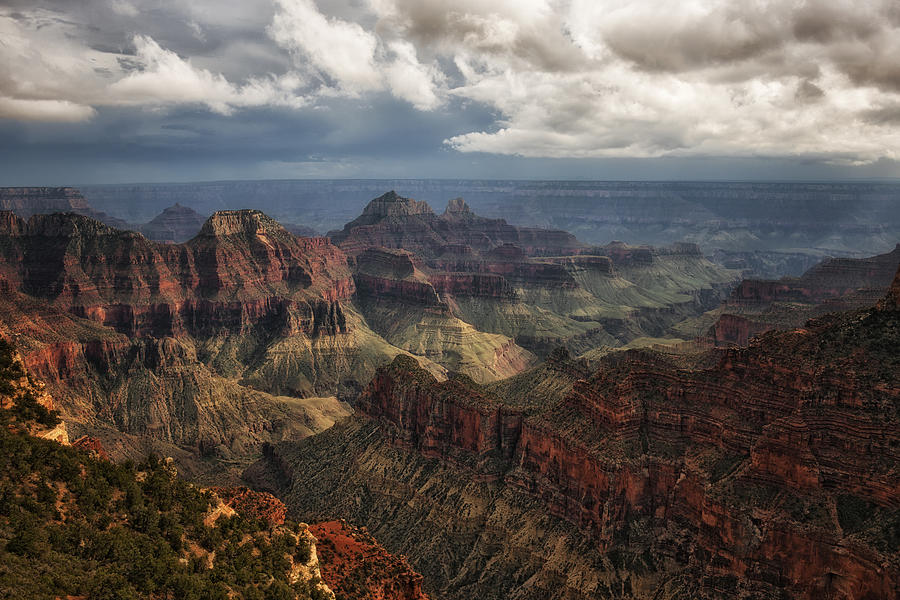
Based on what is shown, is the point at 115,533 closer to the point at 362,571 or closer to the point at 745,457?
the point at 362,571

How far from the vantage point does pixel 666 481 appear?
6500cm

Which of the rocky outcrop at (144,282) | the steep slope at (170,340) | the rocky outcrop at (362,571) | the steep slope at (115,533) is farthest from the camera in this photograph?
the rocky outcrop at (144,282)

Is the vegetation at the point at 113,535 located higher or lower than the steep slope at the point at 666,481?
higher

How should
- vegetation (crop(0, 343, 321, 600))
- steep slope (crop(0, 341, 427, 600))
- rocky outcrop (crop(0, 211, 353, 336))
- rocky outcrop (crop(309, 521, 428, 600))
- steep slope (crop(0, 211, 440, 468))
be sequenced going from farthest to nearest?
rocky outcrop (crop(0, 211, 353, 336)) → steep slope (crop(0, 211, 440, 468)) → rocky outcrop (crop(309, 521, 428, 600)) → steep slope (crop(0, 341, 427, 600)) → vegetation (crop(0, 343, 321, 600))

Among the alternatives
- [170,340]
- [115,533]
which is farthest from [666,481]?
[170,340]

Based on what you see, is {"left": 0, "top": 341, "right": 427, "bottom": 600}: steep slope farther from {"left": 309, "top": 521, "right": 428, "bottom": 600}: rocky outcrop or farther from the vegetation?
{"left": 309, "top": 521, "right": 428, "bottom": 600}: rocky outcrop

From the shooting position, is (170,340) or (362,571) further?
(170,340)

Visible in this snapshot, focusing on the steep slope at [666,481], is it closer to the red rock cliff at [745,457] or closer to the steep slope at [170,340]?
the red rock cliff at [745,457]

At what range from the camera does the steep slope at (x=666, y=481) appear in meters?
53.1

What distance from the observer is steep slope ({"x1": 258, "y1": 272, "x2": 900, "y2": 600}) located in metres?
53.1

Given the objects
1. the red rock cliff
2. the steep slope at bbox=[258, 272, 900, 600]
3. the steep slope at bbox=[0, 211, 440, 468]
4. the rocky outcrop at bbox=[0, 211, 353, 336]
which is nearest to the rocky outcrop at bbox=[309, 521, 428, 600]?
the steep slope at bbox=[258, 272, 900, 600]

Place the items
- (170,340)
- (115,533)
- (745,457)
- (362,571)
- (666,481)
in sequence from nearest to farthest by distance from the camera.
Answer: (115,533) → (362,571) → (745,457) → (666,481) → (170,340)

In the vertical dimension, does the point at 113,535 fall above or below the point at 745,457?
above

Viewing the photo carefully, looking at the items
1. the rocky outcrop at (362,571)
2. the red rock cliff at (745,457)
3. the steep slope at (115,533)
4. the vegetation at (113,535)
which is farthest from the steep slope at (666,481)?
the vegetation at (113,535)
